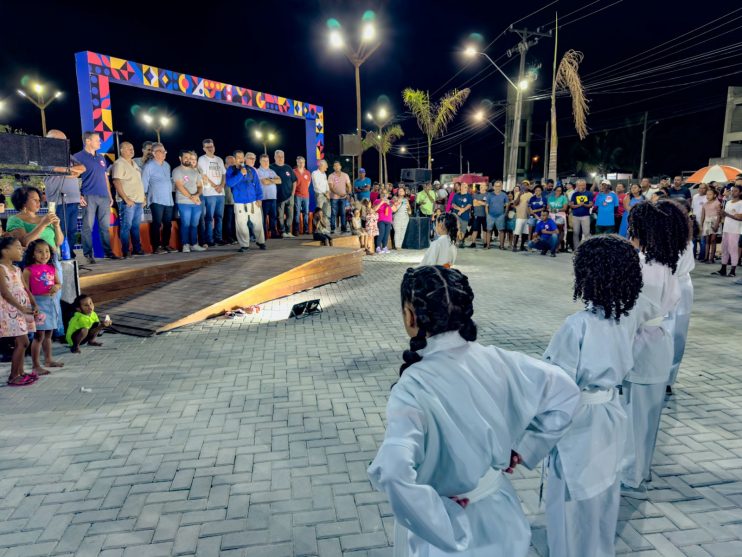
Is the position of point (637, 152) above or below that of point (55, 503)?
above

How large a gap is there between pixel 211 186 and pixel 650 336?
9.53 m

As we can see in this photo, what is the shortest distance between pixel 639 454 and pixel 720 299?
299 inches

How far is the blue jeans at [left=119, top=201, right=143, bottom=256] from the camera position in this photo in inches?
387

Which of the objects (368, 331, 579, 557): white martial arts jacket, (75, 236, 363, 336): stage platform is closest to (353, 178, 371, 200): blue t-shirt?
(75, 236, 363, 336): stage platform

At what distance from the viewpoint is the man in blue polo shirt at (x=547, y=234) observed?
1531 centimetres

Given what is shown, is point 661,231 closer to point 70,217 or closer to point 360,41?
point 70,217

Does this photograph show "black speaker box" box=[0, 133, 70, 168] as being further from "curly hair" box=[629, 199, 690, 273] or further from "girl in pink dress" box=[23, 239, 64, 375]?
"curly hair" box=[629, 199, 690, 273]

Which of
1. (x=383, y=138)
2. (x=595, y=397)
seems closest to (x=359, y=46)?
(x=595, y=397)

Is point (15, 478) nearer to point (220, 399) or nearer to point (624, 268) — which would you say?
point (220, 399)

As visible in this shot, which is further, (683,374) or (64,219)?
(64,219)

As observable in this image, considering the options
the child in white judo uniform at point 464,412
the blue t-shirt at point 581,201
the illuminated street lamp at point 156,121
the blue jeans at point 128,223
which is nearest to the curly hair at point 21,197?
the blue jeans at point 128,223

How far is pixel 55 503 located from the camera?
3355 mm

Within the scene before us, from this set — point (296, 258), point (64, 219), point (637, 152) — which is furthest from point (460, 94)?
point (637, 152)

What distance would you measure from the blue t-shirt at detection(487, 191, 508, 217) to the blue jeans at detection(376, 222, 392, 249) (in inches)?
133
